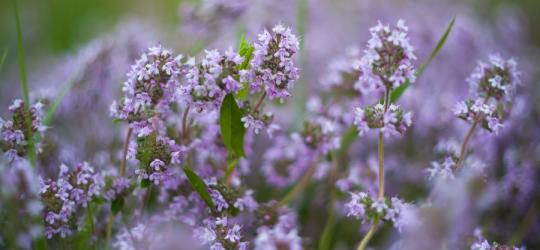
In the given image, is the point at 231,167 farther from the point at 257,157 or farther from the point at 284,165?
the point at 257,157

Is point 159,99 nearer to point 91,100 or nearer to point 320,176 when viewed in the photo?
point 320,176

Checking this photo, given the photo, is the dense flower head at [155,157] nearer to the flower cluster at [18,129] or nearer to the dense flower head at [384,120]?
the flower cluster at [18,129]

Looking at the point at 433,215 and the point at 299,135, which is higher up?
the point at 299,135

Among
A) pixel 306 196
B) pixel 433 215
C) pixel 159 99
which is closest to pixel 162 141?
pixel 159 99

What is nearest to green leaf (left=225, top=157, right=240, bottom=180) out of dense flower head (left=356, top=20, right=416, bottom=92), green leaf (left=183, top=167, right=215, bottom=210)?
green leaf (left=183, top=167, right=215, bottom=210)

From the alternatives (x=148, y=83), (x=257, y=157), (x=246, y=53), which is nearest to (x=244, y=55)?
(x=246, y=53)

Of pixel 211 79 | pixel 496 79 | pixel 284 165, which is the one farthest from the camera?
pixel 284 165
